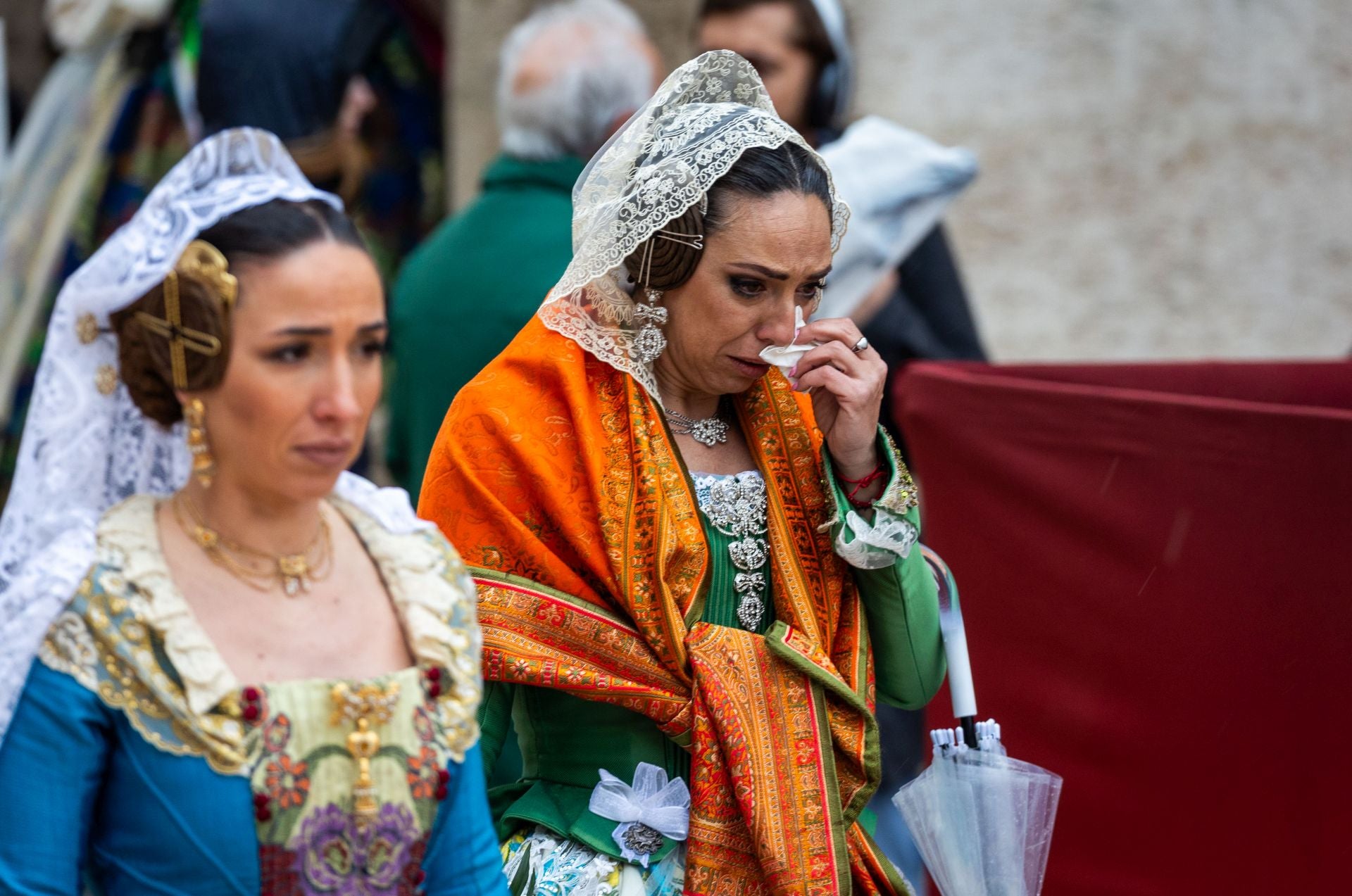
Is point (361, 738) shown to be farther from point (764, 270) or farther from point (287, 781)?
point (764, 270)

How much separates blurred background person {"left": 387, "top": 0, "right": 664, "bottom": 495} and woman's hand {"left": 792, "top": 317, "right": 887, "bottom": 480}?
5.58 ft

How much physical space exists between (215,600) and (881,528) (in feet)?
3.42

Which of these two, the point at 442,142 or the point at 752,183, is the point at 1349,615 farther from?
the point at 442,142

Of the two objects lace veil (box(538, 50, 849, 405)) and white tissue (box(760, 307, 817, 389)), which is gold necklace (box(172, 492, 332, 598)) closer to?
lace veil (box(538, 50, 849, 405))

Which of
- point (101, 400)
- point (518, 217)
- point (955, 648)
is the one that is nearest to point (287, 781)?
point (101, 400)

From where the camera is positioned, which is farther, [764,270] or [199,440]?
[764,270]

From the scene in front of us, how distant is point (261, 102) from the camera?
17.5 ft

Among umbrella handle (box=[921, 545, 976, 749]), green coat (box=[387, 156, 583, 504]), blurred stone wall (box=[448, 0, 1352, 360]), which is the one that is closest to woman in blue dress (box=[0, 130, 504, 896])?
umbrella handle (box=[921, 545, 976, 749])

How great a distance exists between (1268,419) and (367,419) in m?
2.02

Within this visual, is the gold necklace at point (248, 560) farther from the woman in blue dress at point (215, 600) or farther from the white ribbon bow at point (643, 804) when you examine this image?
the white ribbon bow at point (643, 804)

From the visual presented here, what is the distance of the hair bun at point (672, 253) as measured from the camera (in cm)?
262

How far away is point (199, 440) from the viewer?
6.58ft

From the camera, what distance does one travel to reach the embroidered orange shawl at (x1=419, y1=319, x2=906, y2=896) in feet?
8.45

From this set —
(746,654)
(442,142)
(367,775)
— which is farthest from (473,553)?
(442,142)
